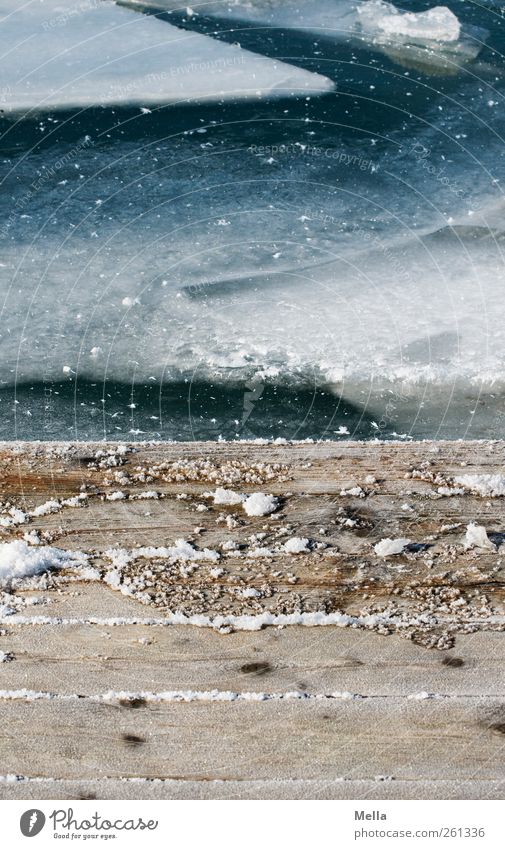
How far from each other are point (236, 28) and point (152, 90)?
43.6 inches

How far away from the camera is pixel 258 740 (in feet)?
6.07

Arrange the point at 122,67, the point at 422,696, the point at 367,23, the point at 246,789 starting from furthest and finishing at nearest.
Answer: the point at 367,23 → the point at 122,67 → the point at 422,696 → the point at 246,789

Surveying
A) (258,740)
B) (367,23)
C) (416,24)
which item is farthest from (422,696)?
(367,23)

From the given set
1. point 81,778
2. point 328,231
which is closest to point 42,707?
point 81,778

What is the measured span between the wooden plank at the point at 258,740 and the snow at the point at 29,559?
0.42 m

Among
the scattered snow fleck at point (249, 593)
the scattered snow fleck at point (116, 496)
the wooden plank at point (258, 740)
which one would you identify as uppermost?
the scattered snow fleck at point (116, 496)

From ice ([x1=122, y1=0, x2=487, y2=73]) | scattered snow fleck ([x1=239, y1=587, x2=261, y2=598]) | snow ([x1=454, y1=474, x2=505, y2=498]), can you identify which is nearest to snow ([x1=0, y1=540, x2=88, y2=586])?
scattered snow fleck ([x1=239, y1=587, x2=261, y2=598])

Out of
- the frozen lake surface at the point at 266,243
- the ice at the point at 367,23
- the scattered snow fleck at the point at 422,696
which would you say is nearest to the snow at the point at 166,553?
the scattered snow fleck at the point at 422,696

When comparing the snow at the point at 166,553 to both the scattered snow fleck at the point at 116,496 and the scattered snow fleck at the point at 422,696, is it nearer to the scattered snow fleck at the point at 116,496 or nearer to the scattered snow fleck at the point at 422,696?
the scattered snow fleck at the point at 116,496

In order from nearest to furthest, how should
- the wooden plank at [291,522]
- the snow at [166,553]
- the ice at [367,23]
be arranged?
the wooden plank at [291,522] < the snow at [166,553] < the ice at [367,23]

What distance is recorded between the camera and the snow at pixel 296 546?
2.36 meters

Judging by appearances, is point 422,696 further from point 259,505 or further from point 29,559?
point 29,559

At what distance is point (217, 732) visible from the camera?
1863 mm

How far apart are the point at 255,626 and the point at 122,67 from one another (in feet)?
14.8
